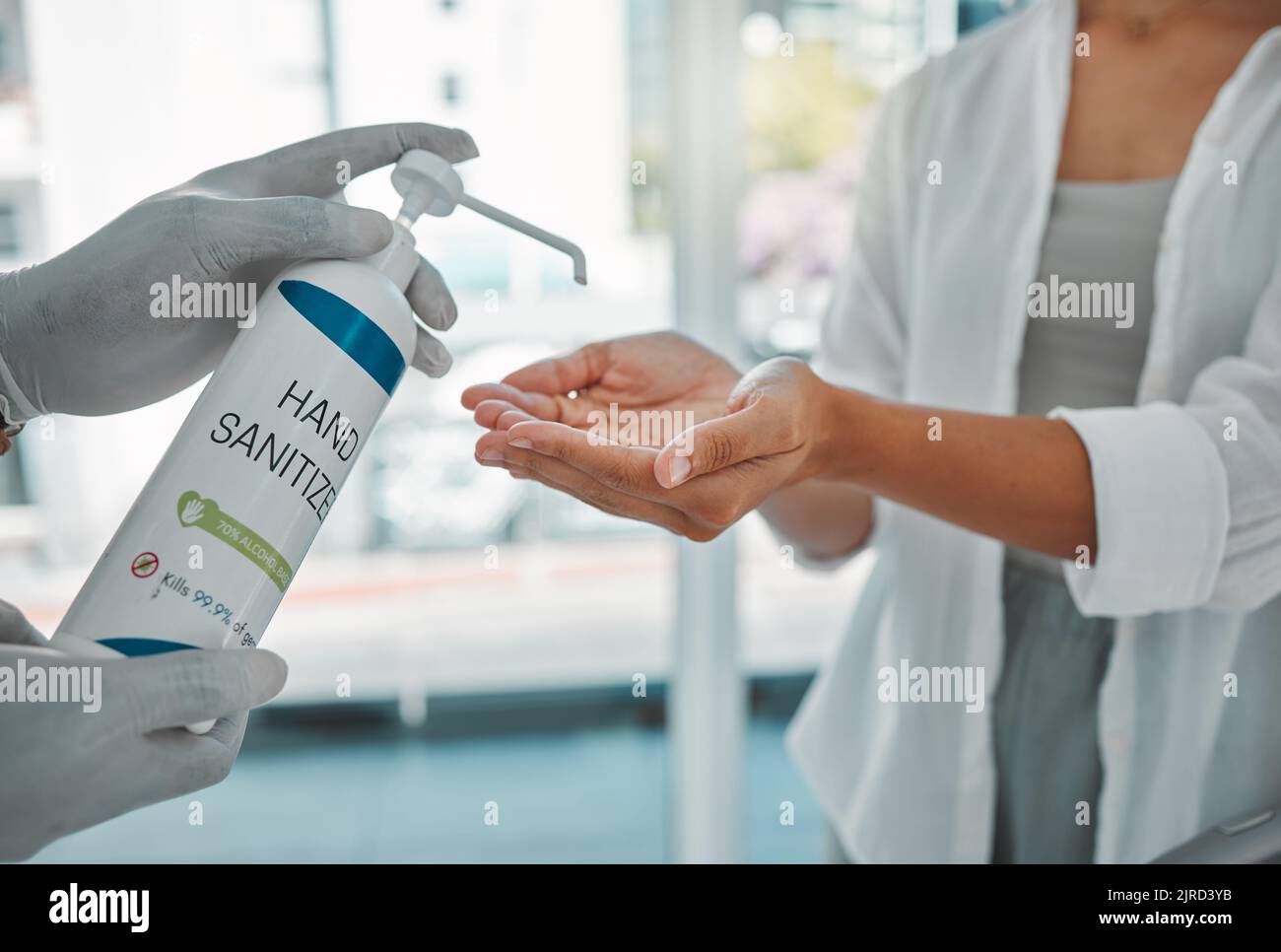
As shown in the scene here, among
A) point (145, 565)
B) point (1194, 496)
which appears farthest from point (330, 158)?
point (1194, 496)

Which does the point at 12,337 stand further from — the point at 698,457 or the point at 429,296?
the point at 698,457

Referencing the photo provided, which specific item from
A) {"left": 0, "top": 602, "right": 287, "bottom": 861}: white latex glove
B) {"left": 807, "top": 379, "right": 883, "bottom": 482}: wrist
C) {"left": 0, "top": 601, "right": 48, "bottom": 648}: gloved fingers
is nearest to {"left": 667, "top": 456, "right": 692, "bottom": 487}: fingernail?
{"left": 807, "top": 379, "right": 883, "bottom": 482}: wrist

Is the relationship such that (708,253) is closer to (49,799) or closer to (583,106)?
(583,106)

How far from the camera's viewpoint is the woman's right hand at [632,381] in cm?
72

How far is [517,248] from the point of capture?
1.59m

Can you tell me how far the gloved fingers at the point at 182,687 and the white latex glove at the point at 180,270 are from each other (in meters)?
0.24

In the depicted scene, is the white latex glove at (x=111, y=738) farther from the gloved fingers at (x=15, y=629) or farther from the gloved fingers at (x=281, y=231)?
the gloved fingers at (x=281, y=231)

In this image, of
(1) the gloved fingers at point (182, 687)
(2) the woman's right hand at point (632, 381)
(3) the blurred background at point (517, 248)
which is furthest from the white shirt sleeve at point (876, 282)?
(1) the gloved fingers at point (182, 687)

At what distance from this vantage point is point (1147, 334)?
2.70ft

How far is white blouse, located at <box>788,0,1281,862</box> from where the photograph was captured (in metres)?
0.68

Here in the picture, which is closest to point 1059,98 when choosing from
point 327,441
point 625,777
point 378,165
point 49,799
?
point 378,165

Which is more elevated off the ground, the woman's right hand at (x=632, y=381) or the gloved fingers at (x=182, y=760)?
the woman's right hand at (x=632, y=381)

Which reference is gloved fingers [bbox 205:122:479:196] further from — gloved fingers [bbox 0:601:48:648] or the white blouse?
the white blouse
